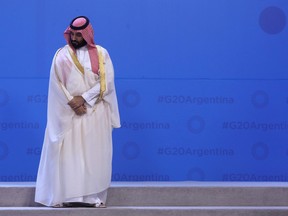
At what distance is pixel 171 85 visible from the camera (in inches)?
283

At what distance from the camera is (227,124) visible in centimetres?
723

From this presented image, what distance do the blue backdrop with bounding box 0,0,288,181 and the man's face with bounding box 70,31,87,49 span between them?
1292mm

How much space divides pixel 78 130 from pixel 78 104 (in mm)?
213

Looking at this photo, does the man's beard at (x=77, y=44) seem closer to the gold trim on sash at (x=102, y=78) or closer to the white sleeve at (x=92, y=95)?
the gold trim on sash at (x=102, y=78)

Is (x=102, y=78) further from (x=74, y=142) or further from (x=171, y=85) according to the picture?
(x=171, y=85)

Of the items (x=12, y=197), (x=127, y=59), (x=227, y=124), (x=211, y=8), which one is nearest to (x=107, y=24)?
(x=127, y=59)

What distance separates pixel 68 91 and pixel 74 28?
0.51 m

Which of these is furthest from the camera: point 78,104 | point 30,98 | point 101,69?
point 30,98

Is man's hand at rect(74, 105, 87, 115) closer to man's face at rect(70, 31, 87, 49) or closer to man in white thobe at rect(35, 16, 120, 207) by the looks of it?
man in white thobe at rect(35, 16, 120, 207)

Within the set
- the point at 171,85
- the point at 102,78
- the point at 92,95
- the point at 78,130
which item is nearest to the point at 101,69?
the point at 102,78

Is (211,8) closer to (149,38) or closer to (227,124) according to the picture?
(149,38)

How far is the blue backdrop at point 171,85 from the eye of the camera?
7.17 metres

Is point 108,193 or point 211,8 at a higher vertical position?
point 211,8

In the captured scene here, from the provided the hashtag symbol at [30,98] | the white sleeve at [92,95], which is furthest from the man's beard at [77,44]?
the hashtag symbol at [30,98]
